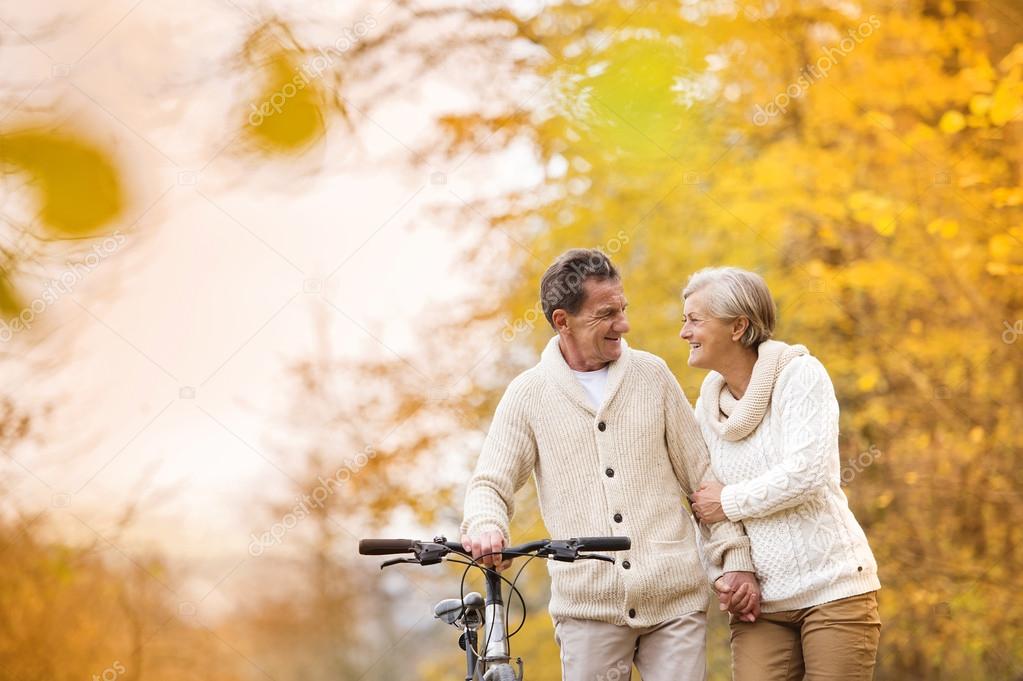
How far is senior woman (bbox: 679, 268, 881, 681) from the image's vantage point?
254 cm

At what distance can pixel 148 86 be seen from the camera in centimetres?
514

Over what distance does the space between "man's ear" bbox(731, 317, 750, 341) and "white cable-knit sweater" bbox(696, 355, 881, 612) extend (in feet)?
0.47

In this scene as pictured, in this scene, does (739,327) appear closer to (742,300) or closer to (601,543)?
(742,300)

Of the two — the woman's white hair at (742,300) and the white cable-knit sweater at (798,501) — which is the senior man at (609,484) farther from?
the woman's white hair at (742,300)

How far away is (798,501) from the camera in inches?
99.9

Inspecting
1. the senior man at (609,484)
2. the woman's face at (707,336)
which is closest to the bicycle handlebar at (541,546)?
the senior man at (609,484)

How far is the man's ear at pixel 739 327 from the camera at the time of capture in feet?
8.78

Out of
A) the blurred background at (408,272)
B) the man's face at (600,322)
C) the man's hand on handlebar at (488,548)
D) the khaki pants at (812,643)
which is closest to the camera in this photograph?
the man's hand on handlebar at (488,548)

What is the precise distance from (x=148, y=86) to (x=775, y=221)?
303cm

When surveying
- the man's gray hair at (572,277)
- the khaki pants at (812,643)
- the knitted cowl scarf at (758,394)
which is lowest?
the khaki pants at (812,643)

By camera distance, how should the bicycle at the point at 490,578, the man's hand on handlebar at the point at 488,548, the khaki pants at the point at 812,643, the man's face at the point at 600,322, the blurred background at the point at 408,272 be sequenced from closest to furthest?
1. the bicycle at the point at 490,578
2. the man's hand on handlebar at the point at 488,548
3. the khaki pants at the point at 812,643
4. the man's face at the point at 600,322
5. the blurred background at the point at 408,272

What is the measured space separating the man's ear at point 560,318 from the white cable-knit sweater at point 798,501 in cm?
53

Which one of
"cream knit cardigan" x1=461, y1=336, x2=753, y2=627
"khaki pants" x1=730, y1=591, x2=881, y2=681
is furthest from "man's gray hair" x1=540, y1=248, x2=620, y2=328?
"khaki pants" x1=730, y1=591, x2=881, y2=681

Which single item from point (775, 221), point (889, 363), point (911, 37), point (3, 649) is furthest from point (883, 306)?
point (3, 649)
